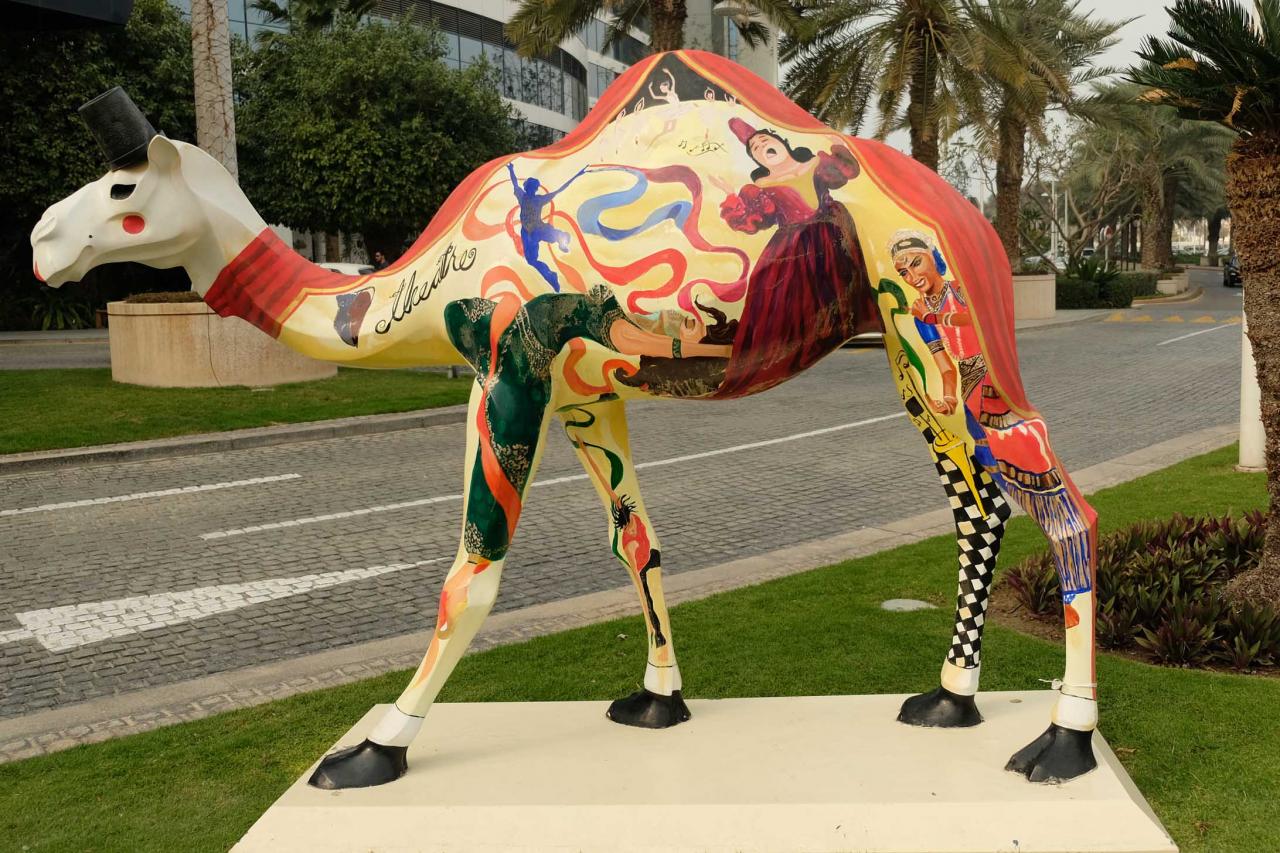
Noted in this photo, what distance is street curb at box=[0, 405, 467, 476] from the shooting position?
12.2m

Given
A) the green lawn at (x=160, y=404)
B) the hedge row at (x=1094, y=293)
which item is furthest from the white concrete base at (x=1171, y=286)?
the green lawn at (x=160, y=404)

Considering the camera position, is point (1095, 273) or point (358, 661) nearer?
point (358, 661)

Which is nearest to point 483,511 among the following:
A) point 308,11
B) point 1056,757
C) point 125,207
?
point 125,207

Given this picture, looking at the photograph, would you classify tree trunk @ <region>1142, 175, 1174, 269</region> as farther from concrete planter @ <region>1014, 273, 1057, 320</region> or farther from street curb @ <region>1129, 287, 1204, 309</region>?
concrete planter @ <region>1014, 273, 1057, 320</region>

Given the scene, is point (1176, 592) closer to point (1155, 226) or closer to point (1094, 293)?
point (1094, 293)

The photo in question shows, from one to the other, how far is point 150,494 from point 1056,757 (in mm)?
9329

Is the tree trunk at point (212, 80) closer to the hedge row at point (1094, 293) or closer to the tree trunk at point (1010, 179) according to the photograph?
the tree trunk at point (1010, 179)

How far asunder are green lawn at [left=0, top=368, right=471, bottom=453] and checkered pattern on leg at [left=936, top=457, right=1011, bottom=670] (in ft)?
37.9

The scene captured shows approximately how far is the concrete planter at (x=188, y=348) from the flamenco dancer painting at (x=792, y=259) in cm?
1370

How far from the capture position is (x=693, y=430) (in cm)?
1395

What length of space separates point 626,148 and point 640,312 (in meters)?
0.59

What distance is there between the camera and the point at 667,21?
63.1 feet

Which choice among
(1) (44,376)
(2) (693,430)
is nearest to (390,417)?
(2) (693,430)

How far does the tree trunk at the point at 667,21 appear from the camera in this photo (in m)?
19.1
